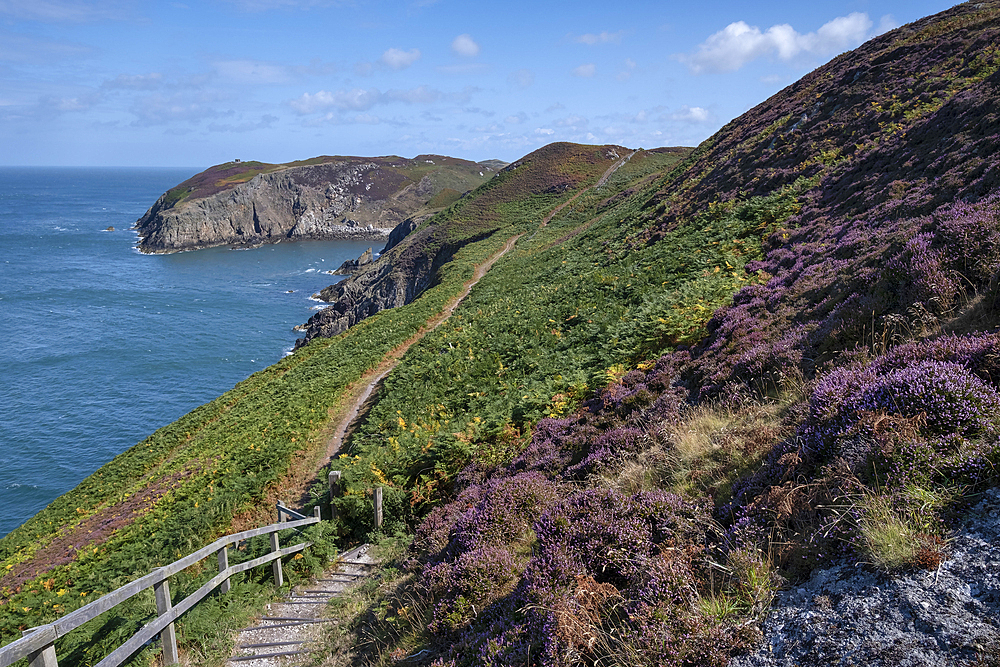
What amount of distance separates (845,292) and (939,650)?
7679 mm

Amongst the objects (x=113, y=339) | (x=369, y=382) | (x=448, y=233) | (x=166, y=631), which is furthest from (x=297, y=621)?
(x=113, y=339)

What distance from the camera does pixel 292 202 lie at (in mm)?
145625

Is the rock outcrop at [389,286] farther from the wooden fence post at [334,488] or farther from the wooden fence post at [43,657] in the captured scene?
the wooden fence post at [43,657]

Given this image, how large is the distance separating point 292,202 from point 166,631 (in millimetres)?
Answer: 154539

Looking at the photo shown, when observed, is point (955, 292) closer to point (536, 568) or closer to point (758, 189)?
point (536, 568)

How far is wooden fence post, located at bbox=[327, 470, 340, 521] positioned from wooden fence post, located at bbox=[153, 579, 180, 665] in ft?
16.4

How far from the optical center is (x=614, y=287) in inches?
805

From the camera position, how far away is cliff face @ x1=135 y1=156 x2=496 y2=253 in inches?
4961

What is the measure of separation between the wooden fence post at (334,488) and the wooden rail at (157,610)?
24.5 inches

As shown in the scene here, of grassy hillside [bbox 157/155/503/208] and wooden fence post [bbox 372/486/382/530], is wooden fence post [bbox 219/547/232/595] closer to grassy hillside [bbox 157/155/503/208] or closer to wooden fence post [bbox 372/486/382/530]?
wooden fence post [bbox 372/486/382/530]

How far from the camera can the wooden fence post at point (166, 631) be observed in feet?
23.2

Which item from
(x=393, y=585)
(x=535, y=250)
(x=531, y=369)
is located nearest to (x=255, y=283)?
(x=535, y=250)

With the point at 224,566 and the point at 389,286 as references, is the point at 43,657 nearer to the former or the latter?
the point at 224,566

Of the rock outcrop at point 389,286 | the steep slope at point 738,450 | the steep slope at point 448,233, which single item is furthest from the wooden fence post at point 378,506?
the rock outcrop at point 389,286
